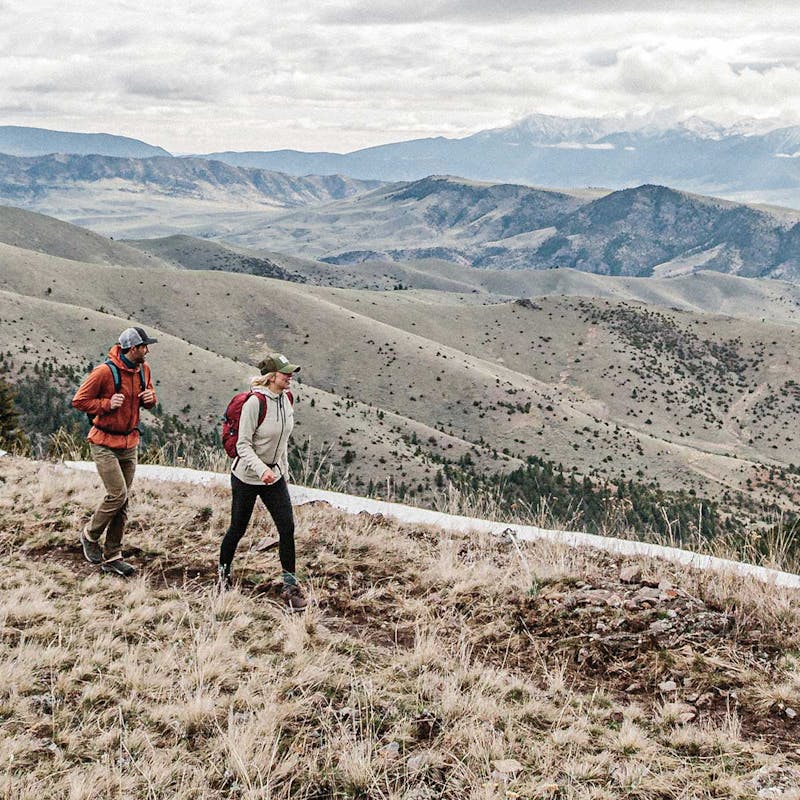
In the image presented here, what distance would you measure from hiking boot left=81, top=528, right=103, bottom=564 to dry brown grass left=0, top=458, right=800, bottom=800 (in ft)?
0.38

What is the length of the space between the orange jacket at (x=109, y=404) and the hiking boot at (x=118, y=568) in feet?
3.75

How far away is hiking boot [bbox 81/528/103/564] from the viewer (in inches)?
279

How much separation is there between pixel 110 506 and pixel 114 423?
0.85m

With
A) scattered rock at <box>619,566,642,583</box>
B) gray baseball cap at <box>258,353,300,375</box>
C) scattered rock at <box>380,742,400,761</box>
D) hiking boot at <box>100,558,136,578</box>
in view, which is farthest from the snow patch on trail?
scattered rock at <box>380,742,400,761</box>

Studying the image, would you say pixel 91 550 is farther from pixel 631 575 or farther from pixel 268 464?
pixel 631 575

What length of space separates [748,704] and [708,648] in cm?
64

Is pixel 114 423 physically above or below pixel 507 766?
above

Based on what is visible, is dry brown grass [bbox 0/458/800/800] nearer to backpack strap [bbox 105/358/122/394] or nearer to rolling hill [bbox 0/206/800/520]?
backpack strap [bbox 105/358/122/394]

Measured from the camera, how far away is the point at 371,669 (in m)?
5.08

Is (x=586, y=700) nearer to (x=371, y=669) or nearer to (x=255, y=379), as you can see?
(x=371, y=669)

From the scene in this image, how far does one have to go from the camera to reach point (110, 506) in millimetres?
7074

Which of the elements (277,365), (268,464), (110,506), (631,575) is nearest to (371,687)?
(268,464)

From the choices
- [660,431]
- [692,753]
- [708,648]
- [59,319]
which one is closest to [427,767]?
[692,753]

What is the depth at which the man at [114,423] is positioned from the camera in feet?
22.4
